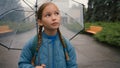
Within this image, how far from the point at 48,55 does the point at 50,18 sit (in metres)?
0.31

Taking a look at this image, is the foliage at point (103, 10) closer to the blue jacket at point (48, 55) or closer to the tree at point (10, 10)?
the tree at point (10, 10)

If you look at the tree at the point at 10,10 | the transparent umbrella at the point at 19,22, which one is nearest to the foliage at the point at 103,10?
the transparent umbrella at the point at 19,22

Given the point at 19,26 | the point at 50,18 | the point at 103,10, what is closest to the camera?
the point at 50,18

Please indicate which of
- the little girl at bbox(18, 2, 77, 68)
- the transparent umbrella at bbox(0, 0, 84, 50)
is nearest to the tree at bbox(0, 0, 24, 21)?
the transparent umbrella at bbox(0, 0, 84, 50)

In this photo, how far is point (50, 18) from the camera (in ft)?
7.87

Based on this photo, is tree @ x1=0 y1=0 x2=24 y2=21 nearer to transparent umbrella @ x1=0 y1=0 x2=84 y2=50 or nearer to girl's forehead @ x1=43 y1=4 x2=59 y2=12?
transparent umbrella @ x1=0 y1=0 x2=84 y2=50

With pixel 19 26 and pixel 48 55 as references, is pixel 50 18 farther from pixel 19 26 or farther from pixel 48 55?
pixel 19 26

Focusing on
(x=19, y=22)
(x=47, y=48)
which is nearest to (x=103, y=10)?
(x=19, y=22)

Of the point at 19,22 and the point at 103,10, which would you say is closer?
the point at 19,22

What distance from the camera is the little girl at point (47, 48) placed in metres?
2.44

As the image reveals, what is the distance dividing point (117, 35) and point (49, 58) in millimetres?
12128

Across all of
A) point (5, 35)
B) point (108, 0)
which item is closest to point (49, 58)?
point (5, 35)

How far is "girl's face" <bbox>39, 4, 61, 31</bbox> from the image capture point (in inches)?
93.8

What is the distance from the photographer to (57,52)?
2514 millimetres
